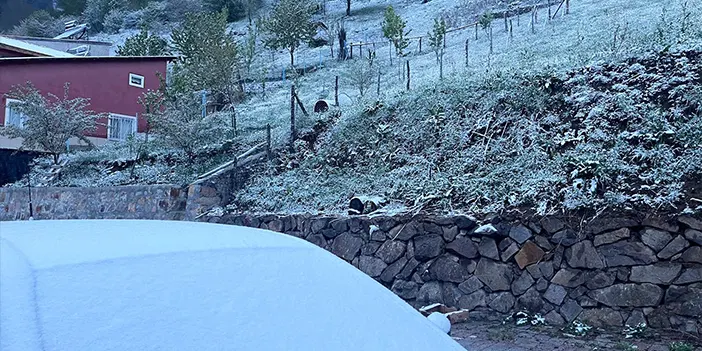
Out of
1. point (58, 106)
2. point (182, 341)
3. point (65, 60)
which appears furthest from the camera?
point (65, 60)

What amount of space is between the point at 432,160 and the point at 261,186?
3.63 metres

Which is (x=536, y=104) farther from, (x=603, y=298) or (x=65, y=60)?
(x=65, y=60)

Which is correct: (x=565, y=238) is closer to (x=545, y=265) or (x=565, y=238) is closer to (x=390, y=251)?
(x=545, y=265)

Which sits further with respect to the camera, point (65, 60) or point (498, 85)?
point (65, 60)

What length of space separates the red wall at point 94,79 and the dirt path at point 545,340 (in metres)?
17.3

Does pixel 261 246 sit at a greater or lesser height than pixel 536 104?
lesser

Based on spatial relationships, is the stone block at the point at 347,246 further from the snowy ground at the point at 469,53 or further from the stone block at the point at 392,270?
the snowy ground at the point at 469,53

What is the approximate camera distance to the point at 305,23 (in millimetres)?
29031

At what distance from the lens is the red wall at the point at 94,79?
20531 mm

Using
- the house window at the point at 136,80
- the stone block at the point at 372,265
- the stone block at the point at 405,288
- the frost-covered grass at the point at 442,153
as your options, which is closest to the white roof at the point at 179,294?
the frost-covered grass at the point at 442,153

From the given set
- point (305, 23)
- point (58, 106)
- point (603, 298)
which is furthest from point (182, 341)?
point (305, 23)

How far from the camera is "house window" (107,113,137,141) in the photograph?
22.0 meters

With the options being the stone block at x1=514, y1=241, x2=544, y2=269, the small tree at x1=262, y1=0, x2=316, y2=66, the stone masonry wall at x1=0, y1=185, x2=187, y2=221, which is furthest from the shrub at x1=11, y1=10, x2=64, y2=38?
the stone block at x1=514, y1=241, x2=544, y2=269

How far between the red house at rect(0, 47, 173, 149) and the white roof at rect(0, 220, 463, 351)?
1932 centimetres
